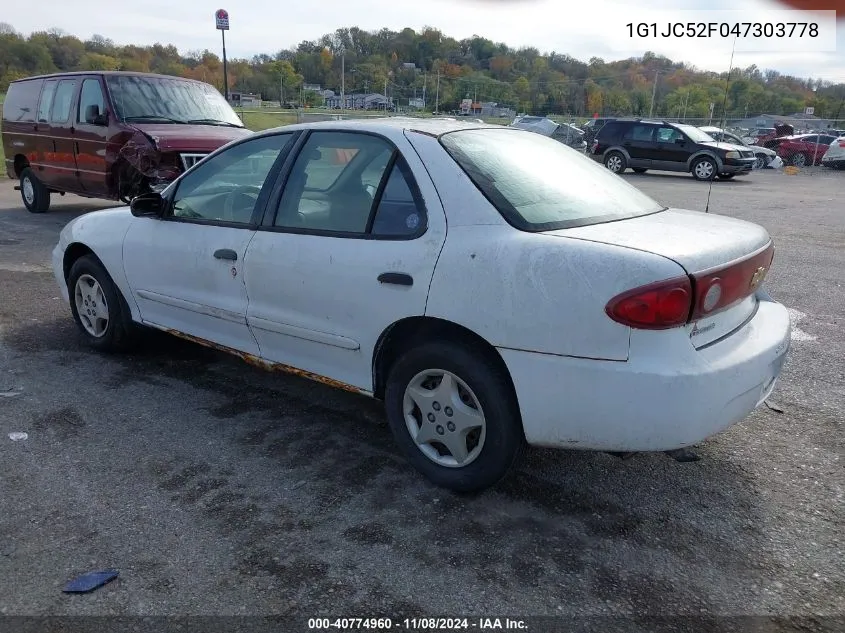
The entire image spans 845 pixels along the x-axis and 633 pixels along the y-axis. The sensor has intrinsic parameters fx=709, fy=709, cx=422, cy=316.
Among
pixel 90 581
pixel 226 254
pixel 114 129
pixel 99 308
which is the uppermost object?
pixel 114 129

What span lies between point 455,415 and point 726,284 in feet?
4.02

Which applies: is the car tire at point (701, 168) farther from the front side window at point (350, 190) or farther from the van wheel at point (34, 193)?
the front side window at point (350, 190)

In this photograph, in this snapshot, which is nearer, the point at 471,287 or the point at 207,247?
the point at 471,287

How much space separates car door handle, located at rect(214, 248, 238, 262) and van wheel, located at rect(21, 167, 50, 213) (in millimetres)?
9261

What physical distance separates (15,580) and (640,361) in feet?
7.86

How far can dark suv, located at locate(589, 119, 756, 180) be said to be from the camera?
20.9m

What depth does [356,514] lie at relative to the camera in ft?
9.84

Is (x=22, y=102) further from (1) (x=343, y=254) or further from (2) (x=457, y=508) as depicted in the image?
(2) (x=457, y=508)

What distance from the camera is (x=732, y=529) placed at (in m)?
2.90

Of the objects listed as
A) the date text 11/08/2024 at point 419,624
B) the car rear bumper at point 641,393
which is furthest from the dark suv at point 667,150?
the date text 11/08/2024 at point 419,624

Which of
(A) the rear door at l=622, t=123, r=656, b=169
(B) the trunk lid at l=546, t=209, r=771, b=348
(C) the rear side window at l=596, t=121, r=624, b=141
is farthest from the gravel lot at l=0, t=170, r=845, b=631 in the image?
(C) the rear side window at l=596, t=121, r=624, b=141

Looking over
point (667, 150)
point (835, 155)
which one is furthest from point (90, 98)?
point (835, 155)

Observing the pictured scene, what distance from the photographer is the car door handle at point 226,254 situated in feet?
12.4

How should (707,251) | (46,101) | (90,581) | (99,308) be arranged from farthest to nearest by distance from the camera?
(46,101), (99,308), (707,251), (90,581)
